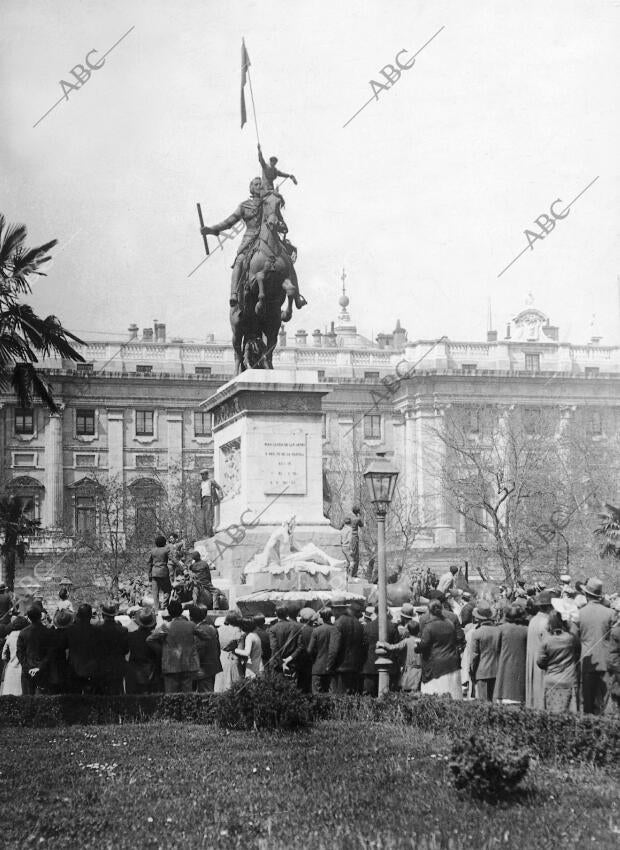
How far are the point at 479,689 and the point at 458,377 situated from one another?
222ft

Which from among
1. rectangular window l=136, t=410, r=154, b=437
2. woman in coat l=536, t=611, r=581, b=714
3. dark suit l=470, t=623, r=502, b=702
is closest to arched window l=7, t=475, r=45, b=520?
rectangular window l=136, t=410, r=154, b=437

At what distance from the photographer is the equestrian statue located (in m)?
25.1

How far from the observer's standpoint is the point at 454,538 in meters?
73.1

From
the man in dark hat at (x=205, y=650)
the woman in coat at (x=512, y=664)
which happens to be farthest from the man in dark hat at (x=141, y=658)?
the woman in coat at (x=512, y=664)

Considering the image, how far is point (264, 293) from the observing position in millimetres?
25141

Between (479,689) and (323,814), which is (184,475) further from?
(323,814)

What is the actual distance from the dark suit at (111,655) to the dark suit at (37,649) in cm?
72

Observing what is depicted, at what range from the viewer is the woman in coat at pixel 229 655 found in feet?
55.0

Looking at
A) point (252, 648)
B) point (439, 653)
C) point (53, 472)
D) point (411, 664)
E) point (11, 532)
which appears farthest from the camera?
point (53, 472)

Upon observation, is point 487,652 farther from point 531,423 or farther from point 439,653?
point 531,423

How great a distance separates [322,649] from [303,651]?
0.77 feet

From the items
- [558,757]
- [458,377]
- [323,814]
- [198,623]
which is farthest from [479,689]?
[458,377]

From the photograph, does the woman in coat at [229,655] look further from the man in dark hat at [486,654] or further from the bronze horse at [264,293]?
the bronze horse at [264,293]

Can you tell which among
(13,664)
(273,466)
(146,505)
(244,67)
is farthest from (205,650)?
(146,505)
